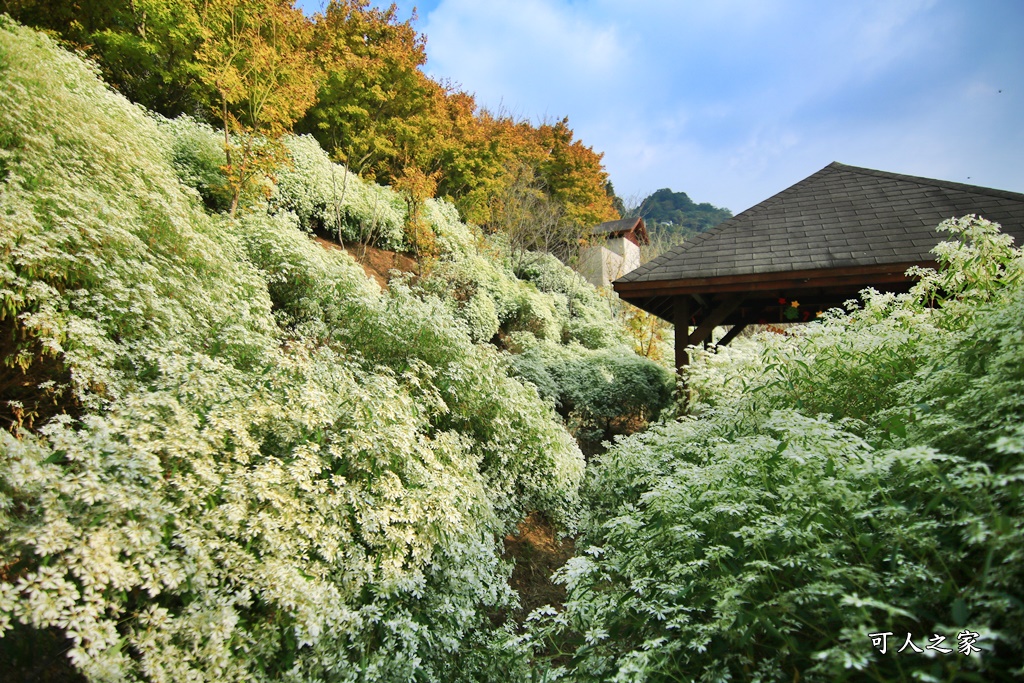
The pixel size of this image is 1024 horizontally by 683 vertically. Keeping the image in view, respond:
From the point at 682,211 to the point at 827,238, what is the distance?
1696 inches

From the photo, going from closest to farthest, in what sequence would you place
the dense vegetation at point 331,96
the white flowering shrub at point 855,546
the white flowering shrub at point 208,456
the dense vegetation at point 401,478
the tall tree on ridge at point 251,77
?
1. the white flowering shrub at point 855,546
2. the dense vegetation at point 401,478
3. the white flowering shrub at point 208,456
4. the tall tree on ridge at point 251,77
5. the dense vegetation at point 331,96

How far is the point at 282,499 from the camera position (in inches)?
78.5

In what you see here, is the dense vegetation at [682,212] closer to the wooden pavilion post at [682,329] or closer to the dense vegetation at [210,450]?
the wooden pavilion post at [682,329]

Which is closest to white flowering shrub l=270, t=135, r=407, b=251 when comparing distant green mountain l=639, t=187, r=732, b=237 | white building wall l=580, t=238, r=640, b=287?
white building wall l=580, t=238, r=640, b=287

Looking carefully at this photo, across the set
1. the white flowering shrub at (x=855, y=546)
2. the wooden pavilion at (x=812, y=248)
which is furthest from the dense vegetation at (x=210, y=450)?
the wooden pavilion at (x=812, y=248)

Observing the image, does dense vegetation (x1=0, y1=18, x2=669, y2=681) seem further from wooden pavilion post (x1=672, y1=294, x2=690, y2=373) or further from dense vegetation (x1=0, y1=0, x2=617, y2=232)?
wooden pavilion post (x1=672, y1=294, x2=690, y2=373)

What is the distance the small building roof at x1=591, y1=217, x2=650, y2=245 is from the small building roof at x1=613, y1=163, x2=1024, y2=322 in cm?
1266

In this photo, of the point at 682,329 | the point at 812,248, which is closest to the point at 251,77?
the point at 682,329

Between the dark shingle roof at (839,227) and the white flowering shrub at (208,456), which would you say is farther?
the dark shingle roof at (839,227)

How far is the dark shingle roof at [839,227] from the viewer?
5.84 meters

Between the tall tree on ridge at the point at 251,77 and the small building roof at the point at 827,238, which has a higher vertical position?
the tall tree on ridge at the point at 251,77

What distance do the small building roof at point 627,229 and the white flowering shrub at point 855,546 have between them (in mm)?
18434

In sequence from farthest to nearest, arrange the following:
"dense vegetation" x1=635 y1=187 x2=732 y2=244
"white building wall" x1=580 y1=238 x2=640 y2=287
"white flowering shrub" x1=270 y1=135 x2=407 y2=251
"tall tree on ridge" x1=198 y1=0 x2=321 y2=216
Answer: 1. "dense vegetation" x1=635 y1=187 x2=732 y2=244
2. "white building wall" x1=580 y1=238 x2=640 y2=287
3. "white flowering shrub" x1=270 y1=135 x2=407 y2=251
4. "tall tree on ridge" x1=198 y1=0 x2=321 y2=216

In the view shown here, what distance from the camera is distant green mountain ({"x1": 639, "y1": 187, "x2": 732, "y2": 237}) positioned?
140ft
